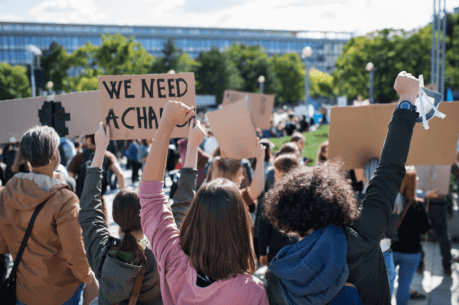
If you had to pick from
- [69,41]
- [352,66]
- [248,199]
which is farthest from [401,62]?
[69,41]

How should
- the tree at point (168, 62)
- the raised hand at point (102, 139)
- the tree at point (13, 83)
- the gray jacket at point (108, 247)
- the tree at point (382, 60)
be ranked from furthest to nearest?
the tree at point (13, 83)
the tree at point (168, 62)
the tree at point (382, 60)
the raised hand at point (102, 139)
the gray jacket at point (108, 247)

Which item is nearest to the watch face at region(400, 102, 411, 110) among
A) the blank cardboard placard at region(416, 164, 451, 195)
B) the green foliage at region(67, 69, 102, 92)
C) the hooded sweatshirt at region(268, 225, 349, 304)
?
the hooded sweatshirt at region(268, 225, 349, 304)

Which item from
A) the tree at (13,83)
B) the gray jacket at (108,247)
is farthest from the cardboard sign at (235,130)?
the tree at (13,83)

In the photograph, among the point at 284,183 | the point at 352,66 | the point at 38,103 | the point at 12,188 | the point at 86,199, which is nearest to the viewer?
the point at 284,183

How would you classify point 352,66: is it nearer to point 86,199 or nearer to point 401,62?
point 401,62

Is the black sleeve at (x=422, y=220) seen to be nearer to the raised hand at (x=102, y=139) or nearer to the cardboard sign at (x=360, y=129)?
the cardboard sign at (x=360, y=129)

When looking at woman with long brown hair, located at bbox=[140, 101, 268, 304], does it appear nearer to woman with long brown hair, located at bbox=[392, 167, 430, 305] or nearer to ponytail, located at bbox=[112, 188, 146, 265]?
ponytail, located at bbox=[112, 188, 146, 265]

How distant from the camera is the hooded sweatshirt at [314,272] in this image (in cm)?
130

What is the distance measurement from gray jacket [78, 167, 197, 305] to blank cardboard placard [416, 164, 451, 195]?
361 centimetres

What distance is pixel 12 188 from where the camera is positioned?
234cm

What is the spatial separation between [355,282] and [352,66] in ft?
124

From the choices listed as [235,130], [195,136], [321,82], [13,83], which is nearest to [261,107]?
[235,130]

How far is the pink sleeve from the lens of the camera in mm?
1459

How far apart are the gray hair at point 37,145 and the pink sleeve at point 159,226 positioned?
1.14 metres
